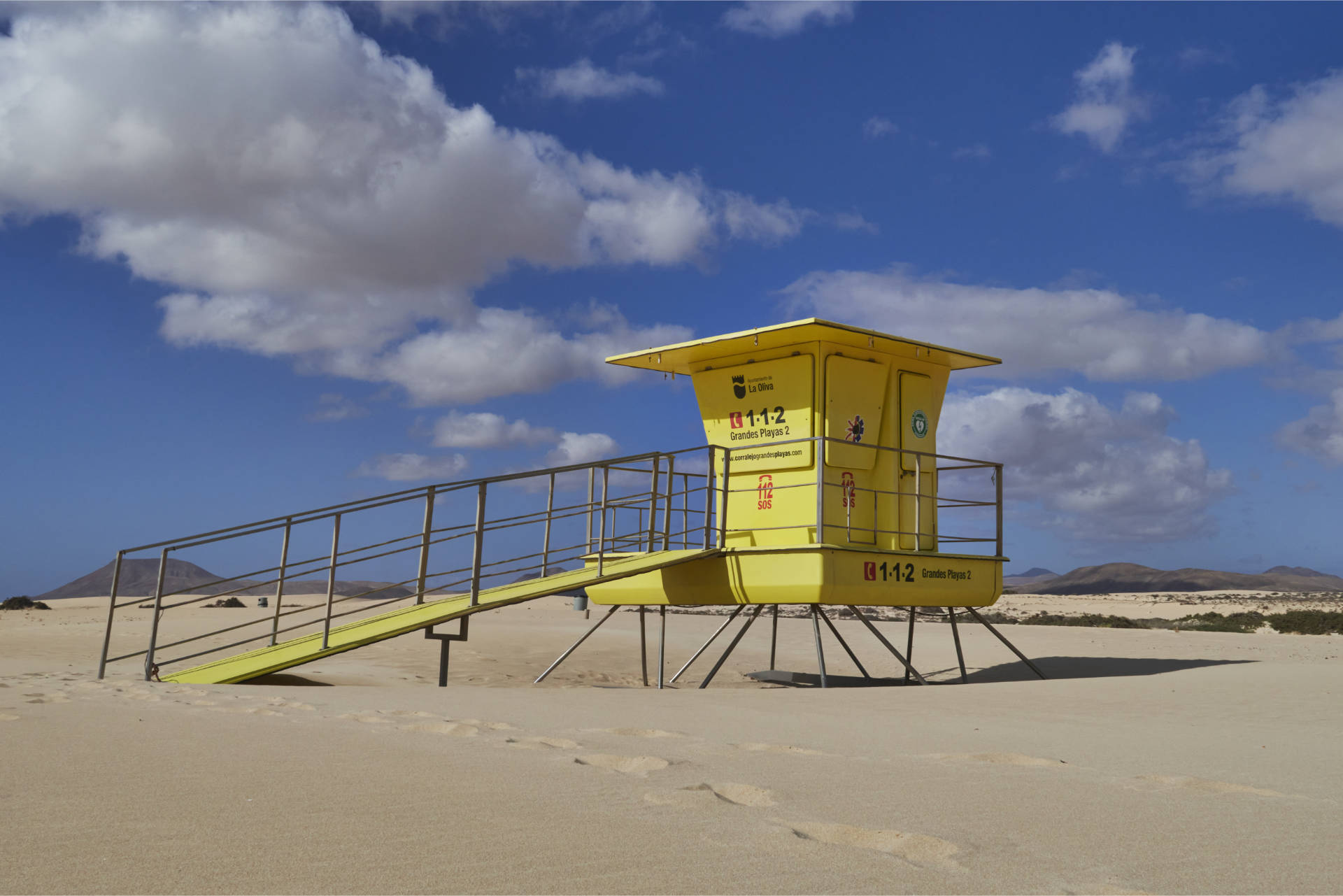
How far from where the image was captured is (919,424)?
43.3ft

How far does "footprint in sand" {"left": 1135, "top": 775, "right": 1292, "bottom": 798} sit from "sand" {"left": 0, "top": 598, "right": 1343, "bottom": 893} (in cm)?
2

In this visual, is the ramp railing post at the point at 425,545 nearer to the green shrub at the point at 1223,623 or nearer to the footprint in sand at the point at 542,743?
the footprint in sand at the point at 542,743

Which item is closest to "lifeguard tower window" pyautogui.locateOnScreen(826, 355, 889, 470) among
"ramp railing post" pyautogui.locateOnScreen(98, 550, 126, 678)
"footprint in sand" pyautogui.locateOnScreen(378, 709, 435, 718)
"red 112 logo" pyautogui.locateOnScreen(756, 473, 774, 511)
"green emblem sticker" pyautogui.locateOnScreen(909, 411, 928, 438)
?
"green emblem sticker" pyautogui.locateOnScreen(909, 411, 928, 438)

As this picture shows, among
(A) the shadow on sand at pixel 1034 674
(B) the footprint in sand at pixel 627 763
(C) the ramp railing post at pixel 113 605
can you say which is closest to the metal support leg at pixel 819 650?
(A) the shadow on sand at pixel 1034 674

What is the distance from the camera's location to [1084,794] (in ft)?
14.6

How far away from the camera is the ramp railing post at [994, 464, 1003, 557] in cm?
1323

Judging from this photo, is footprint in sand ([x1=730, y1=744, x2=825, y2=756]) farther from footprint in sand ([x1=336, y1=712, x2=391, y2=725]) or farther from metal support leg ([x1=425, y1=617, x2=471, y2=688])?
metal support leg ([x1=425, y1=617, x2=471, y2=688])

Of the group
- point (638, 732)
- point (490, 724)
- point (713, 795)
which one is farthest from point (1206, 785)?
point (490, 724)

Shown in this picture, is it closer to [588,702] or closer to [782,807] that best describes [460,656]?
[588,702]

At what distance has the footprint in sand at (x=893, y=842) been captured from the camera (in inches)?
128

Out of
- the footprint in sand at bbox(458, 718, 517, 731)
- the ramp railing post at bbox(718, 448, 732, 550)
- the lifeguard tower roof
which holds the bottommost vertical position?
the footprint in sand at bbox(458, 718, 517, 731)

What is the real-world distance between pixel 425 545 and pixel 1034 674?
29.2ft

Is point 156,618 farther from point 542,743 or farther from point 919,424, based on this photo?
point 919,424

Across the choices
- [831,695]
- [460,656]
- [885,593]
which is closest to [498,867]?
[831,695]
